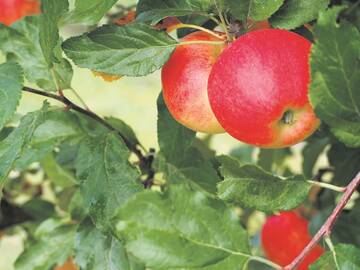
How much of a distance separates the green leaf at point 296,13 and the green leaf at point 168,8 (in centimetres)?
11

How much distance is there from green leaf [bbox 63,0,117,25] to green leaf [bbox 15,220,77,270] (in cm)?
60

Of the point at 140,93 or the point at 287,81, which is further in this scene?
the point at 140,93

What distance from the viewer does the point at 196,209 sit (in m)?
0.89

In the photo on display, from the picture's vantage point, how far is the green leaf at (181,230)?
0.85 m

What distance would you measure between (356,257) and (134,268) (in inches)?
18.7

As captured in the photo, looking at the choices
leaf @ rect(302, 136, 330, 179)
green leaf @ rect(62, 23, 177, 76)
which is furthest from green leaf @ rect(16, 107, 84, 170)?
leaf @ rect(302, 136, 330, 179)

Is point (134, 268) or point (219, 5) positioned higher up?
point (219, 5)

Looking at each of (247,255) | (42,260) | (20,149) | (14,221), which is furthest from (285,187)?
(14,221)

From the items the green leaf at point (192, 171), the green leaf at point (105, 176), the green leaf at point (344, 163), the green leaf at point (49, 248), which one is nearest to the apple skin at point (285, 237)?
the green leaf at point (344, 163)

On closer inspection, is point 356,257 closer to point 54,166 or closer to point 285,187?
point 285,187

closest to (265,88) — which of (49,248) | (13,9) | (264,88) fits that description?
(264,88)

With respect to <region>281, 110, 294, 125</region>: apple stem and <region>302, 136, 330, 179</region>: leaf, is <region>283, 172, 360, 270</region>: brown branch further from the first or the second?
<region>302, 136, 330, 179</region>: leaf

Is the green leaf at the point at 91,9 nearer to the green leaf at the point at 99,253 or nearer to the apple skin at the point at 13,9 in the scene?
the green leaf at the point at 99,253

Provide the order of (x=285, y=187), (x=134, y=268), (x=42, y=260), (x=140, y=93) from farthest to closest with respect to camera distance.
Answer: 1. (x=140, y=93)
2. (x=42, y=260)
3. (x=134, y=268)
4. (x=285, y=187)
